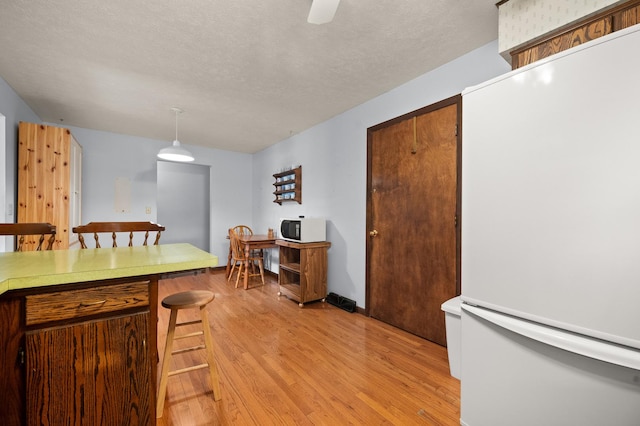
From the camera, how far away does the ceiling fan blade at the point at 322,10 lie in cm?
132

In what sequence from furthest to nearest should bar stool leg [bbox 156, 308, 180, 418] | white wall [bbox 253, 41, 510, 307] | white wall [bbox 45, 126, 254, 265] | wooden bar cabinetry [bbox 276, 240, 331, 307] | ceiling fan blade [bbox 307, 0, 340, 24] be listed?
1. white wall [bbox 45, 126, 254, 265]
2. wooden bar cabinetry [bbox 276, 240, 331, 307]
3. white wall [bbox 253, 41, 510, 307]
4. bar stool leg [bbox 156, 308, 180, 418]
5. ceiling fan blade [bbox 307, 0, 340, 24]

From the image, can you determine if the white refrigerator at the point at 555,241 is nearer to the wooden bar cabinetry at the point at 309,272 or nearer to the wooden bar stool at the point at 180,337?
the wooden bar stool at the point at 180,337

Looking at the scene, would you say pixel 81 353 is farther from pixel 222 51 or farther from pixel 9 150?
pixel 9 150

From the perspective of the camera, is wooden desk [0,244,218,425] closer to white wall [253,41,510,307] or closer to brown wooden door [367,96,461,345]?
brown wooden door [367,96,461,345]

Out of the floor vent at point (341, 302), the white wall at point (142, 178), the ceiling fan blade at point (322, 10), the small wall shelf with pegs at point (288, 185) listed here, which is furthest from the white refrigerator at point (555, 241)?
the white wall at point (142, 178)

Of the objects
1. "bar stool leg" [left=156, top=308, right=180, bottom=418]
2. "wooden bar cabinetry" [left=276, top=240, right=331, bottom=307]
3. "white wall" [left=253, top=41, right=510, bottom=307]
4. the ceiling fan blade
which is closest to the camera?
the ceiling fan blade

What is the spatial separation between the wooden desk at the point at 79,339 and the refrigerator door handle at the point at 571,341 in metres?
1.30

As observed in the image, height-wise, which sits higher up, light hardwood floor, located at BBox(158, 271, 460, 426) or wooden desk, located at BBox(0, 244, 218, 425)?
wooden desk, located at BBox(0, 244, 218, 425)

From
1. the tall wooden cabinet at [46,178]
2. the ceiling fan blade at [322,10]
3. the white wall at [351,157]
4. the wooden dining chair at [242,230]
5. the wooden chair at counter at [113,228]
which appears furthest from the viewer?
the wooden dining chair at [242,230]

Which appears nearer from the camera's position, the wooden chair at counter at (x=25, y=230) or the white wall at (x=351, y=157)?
the wooden chair at counter at (x=25, y=230)

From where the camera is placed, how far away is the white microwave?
10.9ft

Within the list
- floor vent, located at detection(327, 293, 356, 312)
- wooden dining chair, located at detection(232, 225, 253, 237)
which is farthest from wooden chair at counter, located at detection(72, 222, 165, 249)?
wooden dining chair, located at detection(232, 225, 253, 237)

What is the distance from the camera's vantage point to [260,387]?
1.75m

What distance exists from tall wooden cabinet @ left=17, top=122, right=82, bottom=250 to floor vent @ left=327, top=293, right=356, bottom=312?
320 cm
